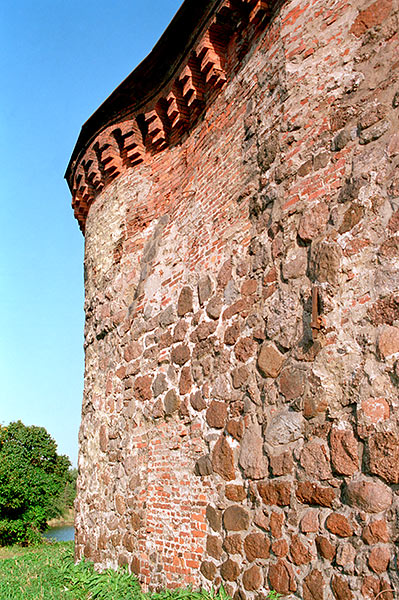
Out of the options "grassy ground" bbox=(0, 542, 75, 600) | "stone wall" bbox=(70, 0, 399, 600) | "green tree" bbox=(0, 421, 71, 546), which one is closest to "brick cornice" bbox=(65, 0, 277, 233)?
"stone wall" bbox=(70, 0, 399, 600)

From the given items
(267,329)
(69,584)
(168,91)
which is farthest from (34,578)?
(168,91)

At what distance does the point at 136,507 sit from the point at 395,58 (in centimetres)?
504

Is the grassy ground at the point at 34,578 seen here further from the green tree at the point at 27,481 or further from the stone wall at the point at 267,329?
the green tree at the point at 27,481

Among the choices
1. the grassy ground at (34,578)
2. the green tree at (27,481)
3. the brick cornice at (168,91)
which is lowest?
the grassy ground at (34,578)

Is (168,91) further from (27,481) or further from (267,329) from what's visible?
(27,481)

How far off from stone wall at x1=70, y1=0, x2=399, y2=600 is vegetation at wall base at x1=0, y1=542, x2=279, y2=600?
0.18 m

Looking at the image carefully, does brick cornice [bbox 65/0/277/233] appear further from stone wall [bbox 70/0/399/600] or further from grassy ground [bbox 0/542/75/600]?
grassy ground [bbox 0/542/75/600]

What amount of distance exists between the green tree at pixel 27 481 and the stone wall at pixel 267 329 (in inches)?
486

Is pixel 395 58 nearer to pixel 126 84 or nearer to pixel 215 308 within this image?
pixel 215 308

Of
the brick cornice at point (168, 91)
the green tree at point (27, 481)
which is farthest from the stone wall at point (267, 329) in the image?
the green tree at point (27, 481)

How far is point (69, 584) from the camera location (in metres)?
6.50

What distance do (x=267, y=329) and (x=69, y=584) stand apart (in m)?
4.36

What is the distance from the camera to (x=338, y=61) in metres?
4.36

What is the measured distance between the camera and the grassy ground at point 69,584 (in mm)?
5195
